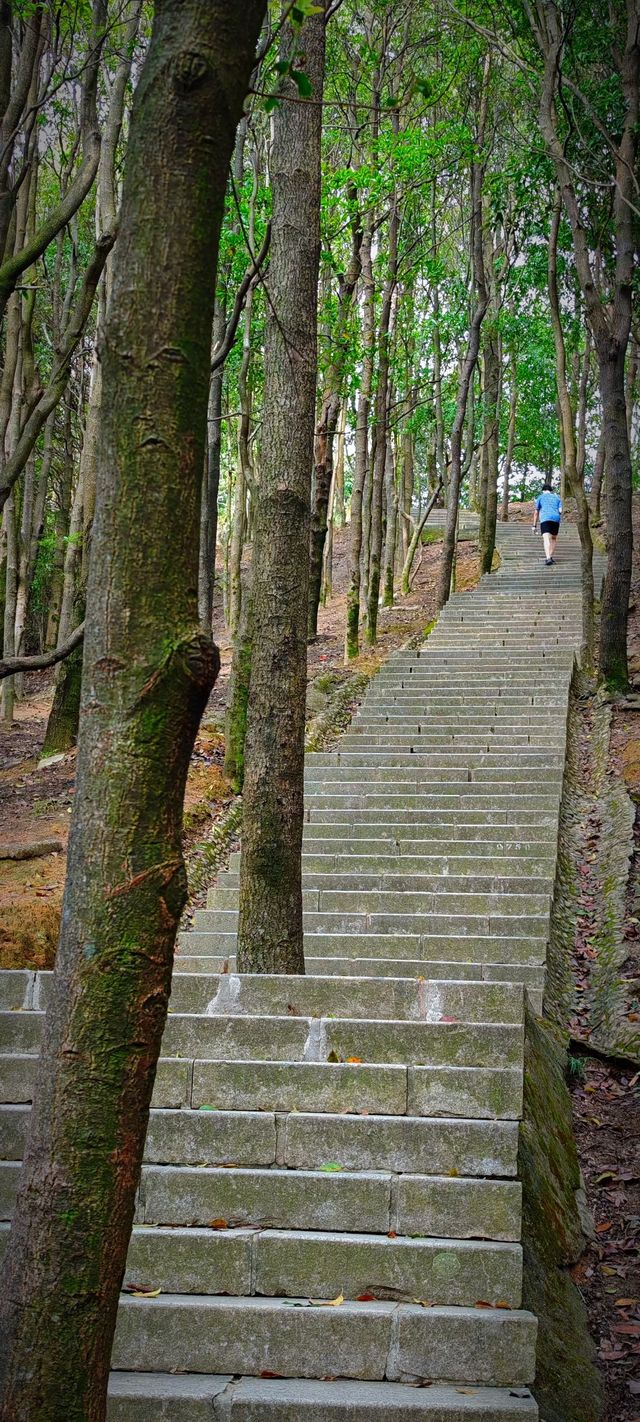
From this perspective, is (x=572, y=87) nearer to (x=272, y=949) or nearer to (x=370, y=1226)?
(x=272, y=949)

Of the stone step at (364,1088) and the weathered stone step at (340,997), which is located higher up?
the weathered stone step at (340,997)

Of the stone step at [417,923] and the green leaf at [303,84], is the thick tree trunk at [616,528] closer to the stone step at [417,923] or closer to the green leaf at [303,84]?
the stone step at [417,923]

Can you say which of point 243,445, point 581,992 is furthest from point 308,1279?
point 243,445

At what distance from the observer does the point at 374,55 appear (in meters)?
17.4

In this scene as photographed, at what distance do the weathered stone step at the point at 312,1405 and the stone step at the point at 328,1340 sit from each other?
0.17m

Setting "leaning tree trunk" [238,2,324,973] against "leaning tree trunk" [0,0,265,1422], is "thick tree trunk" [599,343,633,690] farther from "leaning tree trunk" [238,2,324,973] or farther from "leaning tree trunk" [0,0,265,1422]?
"leaning tree trunk" [0,0,265,1422]

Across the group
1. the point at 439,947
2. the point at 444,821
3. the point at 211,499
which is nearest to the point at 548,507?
the point at 211,499

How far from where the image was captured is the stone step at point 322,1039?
17.4 feet

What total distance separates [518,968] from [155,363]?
6.15m

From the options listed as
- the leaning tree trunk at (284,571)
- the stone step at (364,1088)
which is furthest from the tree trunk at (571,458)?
the stone step at (364,1088)

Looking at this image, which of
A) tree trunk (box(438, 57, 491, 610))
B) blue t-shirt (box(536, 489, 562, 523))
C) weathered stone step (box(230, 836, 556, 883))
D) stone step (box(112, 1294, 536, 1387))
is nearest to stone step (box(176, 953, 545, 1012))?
weathered stone step (box(230, 836, 556, 883))

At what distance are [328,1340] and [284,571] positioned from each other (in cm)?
407

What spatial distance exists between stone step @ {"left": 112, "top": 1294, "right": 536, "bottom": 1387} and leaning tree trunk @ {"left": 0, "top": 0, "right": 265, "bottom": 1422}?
208 cm

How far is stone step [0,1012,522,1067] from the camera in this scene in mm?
5293
